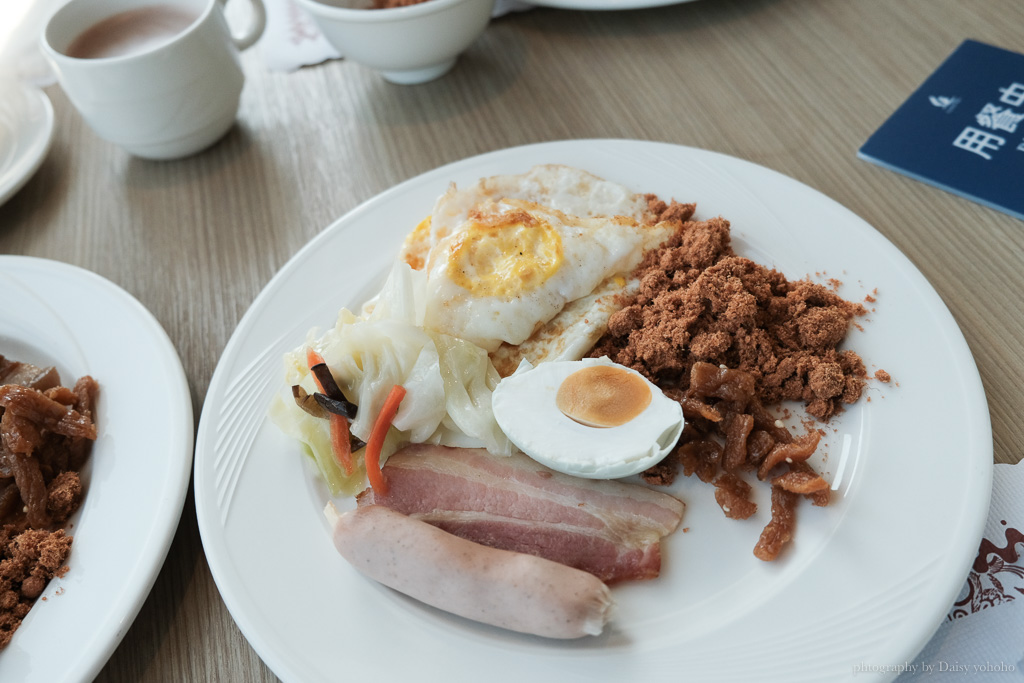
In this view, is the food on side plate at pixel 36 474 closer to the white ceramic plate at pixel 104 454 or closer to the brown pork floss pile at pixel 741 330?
the white ceramic plate at pixel 104 454

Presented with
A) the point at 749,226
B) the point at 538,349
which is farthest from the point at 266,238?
the point at 749,226

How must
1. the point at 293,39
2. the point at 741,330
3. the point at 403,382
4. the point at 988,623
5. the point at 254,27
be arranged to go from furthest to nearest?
the point at 293,39 < the point at 254,27 < the point at 403,382 < the point at 741,330 < the point at 988,623

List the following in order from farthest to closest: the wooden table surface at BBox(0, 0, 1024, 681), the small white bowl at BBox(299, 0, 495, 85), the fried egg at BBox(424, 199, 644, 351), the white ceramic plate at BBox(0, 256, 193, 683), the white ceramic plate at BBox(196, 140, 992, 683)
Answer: the small white bowl at BBox(299, 0, 495, 85)
the wooden table surface at BBox(0, 0, 1024, 681)
the fried egg at BBox(424, 199, 644, 351)
the white ceramic plate at BBox(0, 256, 193, 683)
the white ceramic plate at BBox(196, 140, 992, 683)

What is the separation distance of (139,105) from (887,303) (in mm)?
2879

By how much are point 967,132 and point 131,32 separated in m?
3.31

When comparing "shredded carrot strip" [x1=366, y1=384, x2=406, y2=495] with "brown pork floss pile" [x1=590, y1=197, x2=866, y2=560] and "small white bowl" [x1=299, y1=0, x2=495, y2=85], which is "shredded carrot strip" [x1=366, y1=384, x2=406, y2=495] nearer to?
"brown pork floss pile" [x1=590, y1=197, x2=866, y2=560]

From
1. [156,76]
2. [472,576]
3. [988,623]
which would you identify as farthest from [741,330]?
[156,76]

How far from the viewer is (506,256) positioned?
2.20 meters

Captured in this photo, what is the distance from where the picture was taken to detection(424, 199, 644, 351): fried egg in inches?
83.6

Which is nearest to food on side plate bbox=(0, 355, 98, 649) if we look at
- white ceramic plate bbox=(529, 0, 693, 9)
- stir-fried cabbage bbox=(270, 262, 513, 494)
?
stir-fried cabbage bbox=(270, 262, 513, 494)

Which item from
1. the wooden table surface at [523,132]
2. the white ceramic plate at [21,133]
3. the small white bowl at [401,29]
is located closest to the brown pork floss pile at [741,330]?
the wooden table surface at [523,132]

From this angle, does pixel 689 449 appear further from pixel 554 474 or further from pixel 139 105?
pixel 139 105

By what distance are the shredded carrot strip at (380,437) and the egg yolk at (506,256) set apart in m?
0.40

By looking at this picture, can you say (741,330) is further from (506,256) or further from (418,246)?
(418,246)
